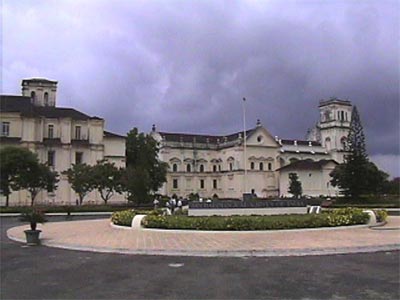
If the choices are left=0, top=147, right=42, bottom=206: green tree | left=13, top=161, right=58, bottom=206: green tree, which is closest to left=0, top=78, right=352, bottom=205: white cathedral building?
left=13, top=161, right=58, bottom=206: green tree

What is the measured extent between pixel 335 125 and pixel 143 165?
6231cm

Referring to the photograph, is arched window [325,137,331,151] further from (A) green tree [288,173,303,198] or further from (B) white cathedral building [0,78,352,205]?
(A) green tree [288,173,303,198]

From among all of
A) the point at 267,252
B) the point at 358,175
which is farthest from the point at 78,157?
the point at 267,252

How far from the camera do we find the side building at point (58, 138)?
63.7m

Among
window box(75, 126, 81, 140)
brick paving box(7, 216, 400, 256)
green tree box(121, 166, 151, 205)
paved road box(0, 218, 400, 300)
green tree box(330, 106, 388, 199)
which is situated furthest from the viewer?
window box(75, 126, 81, 140)

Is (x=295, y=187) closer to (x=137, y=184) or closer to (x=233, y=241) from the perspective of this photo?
(x=137, y=184)

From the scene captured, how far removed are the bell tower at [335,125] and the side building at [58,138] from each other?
57.6m

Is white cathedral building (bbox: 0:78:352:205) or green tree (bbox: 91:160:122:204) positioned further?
white cathedral building (bbox: 0:78:352:205)

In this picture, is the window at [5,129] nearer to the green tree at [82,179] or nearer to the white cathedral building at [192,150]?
the white cathedral building at [192,150]

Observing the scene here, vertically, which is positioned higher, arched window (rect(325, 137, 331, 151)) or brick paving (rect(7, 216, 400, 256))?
arched window (rect(325, 137, 331, 151))

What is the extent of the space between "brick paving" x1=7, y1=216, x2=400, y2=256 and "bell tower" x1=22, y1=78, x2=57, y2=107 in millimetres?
59575

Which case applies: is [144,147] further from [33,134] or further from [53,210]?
Result: [53,210]

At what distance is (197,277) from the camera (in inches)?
380

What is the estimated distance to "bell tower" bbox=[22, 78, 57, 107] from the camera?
75000 mm
